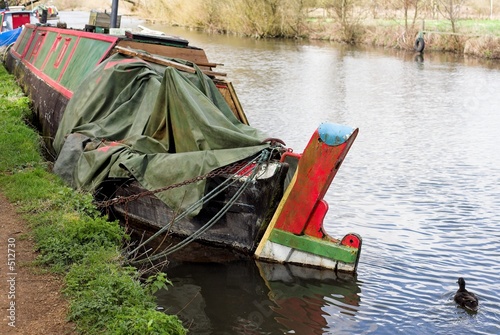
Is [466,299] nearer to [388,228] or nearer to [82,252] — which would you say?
[388,228]

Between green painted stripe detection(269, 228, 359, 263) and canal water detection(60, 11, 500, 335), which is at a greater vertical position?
green painted stripe detection(269, 228, 359, 263)

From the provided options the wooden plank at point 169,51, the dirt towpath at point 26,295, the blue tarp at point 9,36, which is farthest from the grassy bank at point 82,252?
the blue tarp at point 9,36

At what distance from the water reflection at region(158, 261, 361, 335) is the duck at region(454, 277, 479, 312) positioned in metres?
1.02

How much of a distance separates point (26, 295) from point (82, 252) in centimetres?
90

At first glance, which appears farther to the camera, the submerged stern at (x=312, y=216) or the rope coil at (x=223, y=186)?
the rope coil at (x=223, y=186)

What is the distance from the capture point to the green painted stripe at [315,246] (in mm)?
7973

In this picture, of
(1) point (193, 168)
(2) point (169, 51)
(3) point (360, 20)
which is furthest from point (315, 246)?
(3) point (360, 20)

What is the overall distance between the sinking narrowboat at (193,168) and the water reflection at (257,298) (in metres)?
0.22

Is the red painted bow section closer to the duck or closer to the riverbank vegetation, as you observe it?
the duck

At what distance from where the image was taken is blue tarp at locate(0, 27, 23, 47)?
24.0 meters

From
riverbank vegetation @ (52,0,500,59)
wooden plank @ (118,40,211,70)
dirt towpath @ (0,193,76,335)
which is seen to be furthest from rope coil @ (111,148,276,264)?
riverbank vegetation @ (52,0,500,59)

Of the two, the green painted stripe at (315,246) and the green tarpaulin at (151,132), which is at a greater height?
the green tarpaulin at (151,132)

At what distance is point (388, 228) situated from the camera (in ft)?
32.1

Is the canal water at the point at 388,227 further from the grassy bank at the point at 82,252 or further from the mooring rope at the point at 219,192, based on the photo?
the grassy bank at the point at 82,252
